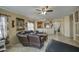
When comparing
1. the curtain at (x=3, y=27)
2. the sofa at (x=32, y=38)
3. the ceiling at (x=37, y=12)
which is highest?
the ceiling at (x=37, y=12)

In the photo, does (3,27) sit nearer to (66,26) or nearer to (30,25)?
(30,25)

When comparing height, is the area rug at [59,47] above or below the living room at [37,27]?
below

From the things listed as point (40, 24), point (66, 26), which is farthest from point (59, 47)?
point (40, 24)

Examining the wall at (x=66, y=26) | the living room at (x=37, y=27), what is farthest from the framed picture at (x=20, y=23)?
the wall at (x=66, y=26)

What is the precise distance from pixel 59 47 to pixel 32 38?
635 mm

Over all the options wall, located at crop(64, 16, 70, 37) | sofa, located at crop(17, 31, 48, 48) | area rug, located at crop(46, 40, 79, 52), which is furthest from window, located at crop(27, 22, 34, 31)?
wall, located at crop(64, 16, 70, 37)

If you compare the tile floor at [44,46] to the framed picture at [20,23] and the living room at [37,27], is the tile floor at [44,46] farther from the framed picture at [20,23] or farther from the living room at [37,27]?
Answer: the framed picture at [20,23]

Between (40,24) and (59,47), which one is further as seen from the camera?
(40,24)

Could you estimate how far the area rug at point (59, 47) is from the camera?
2141 millimetres

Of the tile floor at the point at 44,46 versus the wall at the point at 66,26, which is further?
the wall at the point at 66,26

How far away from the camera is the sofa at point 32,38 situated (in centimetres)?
232

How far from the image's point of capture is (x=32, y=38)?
2340 millimetres
